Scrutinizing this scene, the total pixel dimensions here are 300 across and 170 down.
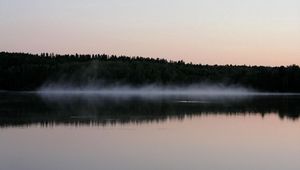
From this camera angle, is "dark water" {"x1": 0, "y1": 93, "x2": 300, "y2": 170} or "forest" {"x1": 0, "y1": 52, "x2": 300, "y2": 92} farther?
"forest" {"x1": 0, "y1": 52, "x2": 300, "y2": 92}

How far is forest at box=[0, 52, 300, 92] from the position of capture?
3290 inches

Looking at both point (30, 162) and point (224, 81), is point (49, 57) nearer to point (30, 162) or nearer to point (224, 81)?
point (224, 81)

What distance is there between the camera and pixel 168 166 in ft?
32.3

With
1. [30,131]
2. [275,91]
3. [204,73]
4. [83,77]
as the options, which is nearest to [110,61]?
[83,77]

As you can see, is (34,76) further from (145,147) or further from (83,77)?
(145,147)

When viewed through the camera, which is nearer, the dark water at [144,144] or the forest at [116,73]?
the dark water at [144,144]

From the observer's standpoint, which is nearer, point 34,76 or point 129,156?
point 129,156

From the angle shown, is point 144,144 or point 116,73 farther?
point 116,73

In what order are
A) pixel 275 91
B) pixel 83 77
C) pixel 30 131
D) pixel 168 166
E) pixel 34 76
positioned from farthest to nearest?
pixel 83 77 < pixel 34 76 < pixel 275 91 < pixel 30 131 < pixel 168 166

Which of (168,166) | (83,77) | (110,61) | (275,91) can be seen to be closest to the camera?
(168,166)

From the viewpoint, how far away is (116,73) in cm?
9544

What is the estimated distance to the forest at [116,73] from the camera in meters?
83.6

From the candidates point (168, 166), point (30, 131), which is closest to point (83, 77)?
point (30, 131)

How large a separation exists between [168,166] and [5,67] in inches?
3220
